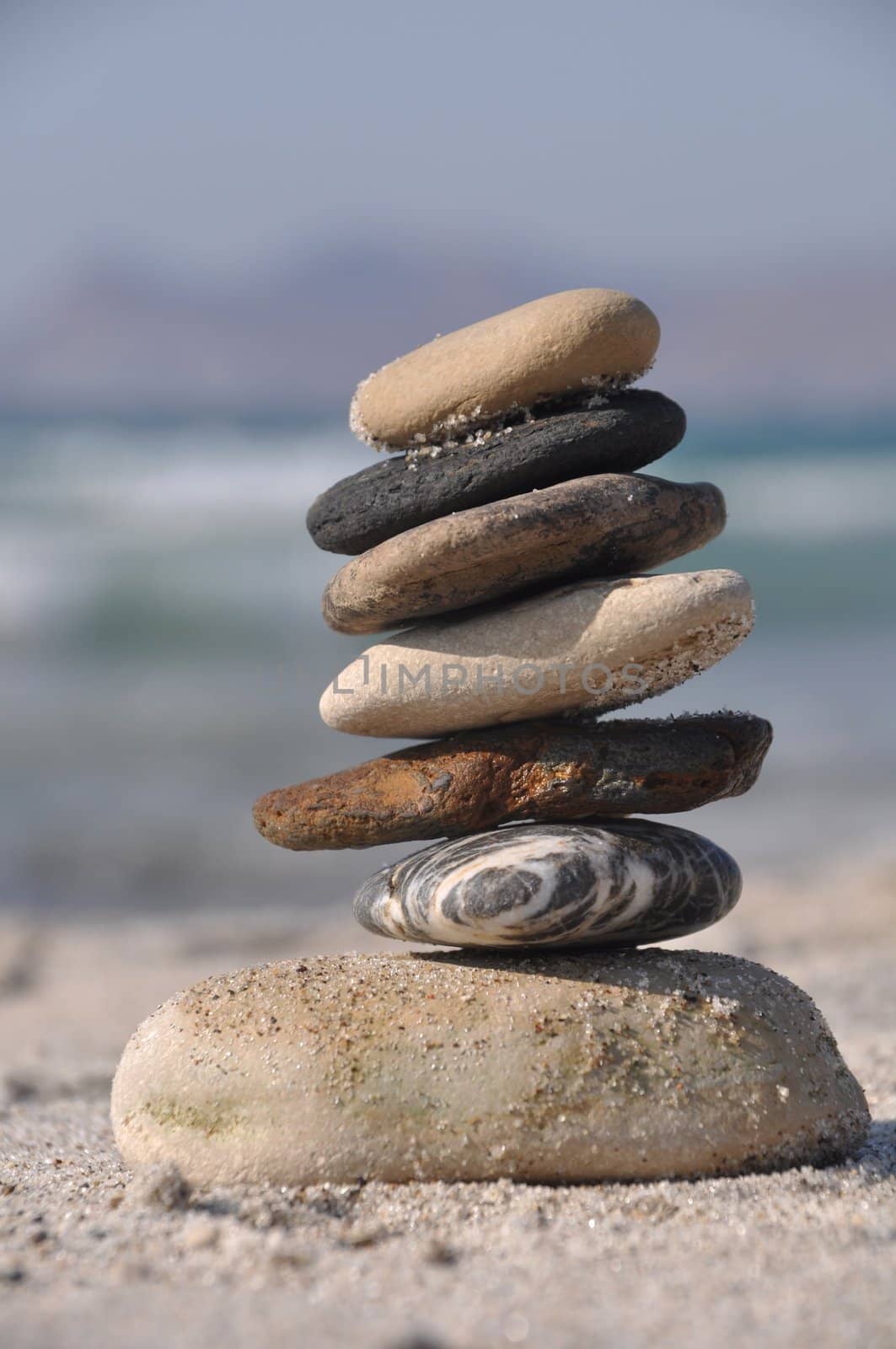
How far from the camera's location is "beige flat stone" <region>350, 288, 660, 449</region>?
486 cm

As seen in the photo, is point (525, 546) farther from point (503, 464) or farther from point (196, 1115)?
point (196, 1115)

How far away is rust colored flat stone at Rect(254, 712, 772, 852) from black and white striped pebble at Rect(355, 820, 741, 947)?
109 millimetres

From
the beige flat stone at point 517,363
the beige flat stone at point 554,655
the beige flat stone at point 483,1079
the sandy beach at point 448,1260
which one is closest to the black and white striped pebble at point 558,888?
the beige flat stone at point 483,1079

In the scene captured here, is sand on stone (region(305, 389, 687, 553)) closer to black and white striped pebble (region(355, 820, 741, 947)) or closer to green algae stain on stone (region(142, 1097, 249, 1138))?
black and white striped pebble (region(355, 820, 741, 947))

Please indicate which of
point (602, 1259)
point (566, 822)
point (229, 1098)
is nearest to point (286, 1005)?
point (229, 1098)

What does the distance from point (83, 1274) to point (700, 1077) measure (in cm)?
225

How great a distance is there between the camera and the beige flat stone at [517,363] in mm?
4863

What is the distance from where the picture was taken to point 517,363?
4887mm

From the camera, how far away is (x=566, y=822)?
16.4 ft

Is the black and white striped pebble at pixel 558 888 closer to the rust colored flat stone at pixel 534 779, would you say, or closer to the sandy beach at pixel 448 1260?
the rust colored flat stone at pixel 534 779

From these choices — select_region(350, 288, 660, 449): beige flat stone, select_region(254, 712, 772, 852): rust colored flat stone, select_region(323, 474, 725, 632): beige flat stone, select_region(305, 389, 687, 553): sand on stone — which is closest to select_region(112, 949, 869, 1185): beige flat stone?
select_region(254, 712, 772, 852): rust colored flat stone

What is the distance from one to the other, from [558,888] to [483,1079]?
2.43 ft

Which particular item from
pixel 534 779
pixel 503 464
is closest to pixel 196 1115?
pixel 534 779

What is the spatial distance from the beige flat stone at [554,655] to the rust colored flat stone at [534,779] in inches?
6.2
